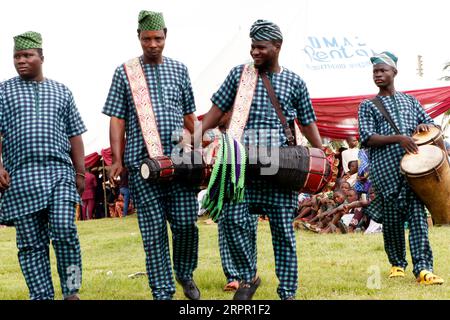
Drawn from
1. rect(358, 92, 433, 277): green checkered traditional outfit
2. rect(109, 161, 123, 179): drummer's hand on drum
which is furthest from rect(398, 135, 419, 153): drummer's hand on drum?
rect(109, 161, 123, 179): drummer's hand on drum

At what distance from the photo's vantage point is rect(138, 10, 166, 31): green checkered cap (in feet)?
20.9

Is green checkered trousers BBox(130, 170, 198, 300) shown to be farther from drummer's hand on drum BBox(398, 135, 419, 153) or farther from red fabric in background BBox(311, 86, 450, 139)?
red fabric in background BBox(311, 86, 450, 139)

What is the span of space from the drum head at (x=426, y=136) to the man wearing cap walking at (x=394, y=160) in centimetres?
6

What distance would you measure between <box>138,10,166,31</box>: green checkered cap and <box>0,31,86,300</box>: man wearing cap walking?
2.53 ft

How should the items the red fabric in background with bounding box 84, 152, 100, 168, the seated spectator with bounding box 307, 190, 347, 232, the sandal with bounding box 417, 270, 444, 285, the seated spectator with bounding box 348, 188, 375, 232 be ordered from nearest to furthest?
the sandal with bounding box 417, 270, 444, 285 → the seated spectator with bounding box 348, 188, 375, 232 → the seated spectator with bounding box 307, 190, 347, 232 → the red fabric in background with bounding box 84, 152, 100, 168

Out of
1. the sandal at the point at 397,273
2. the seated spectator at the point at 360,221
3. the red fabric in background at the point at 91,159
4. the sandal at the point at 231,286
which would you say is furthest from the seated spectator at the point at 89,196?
the sandal at the point at 231,286

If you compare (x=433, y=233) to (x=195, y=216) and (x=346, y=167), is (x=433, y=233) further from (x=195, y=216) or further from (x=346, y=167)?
(x=195, y=216)

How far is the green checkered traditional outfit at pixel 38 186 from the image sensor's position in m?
6.09

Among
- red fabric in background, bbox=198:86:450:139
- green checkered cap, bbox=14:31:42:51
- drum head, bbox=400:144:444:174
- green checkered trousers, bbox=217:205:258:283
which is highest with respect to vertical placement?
green checkered cap, bbox=14:31:42:51

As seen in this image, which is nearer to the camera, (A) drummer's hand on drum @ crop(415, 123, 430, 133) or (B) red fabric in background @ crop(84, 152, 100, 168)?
(A) drummer's hand on drum @ crop(415, 123, 430, 133)

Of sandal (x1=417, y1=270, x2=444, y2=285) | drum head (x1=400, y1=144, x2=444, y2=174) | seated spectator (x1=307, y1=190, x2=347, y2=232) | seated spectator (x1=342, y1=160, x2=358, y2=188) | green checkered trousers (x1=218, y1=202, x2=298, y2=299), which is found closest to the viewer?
green checkered trousers (x1=218, y1=202, x2=298, y2=299)

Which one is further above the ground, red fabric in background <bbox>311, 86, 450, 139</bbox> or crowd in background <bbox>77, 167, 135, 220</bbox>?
red fabric in background <bbox>311, 86, 450, 139</bbox>

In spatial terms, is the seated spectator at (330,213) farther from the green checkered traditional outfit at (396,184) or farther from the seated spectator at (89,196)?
the seated spectator at (89,196)

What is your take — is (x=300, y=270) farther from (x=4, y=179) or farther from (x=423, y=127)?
(x=4, y=179)
